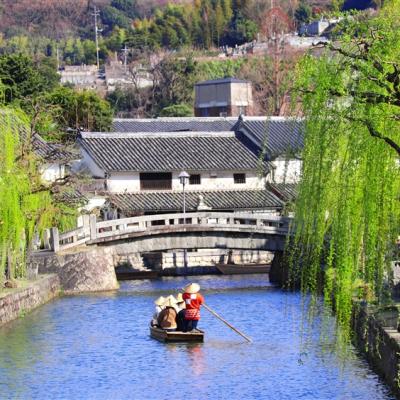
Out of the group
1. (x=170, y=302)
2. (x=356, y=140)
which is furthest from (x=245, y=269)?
(x=356, y=140)

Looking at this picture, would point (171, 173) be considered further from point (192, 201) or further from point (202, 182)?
point (192, 201)

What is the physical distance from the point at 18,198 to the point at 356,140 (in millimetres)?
16279

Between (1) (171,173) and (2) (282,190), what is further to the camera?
(1) (171,173)

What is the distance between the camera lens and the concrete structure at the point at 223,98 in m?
89.8

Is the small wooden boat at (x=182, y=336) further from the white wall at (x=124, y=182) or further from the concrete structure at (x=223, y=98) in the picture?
the concrete structure at (x=223, y=98)

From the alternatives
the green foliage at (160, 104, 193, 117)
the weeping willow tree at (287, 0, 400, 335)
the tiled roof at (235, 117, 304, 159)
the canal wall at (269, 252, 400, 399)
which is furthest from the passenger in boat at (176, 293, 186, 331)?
the green foliage at (160, 104, 193, 117)

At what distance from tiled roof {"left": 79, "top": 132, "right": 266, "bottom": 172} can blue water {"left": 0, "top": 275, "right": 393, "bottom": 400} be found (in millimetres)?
15127

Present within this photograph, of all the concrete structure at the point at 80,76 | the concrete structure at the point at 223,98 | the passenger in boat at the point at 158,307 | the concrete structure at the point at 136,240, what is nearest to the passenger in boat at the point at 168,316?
the passenger in boat at the point at 158,307

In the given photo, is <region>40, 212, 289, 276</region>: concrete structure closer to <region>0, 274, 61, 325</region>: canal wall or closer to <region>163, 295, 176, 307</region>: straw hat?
<region>0, 274, 61, 325</region>: canal wall

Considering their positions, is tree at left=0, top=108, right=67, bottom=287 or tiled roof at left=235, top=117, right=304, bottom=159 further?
tiled roof at left=235, top=117, right=304, bottom=159

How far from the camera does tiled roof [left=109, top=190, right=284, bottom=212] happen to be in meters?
51.2

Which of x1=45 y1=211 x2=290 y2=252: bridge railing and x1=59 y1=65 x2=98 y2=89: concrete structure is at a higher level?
x1=59 y1=65 x2=98 y2=89: concrete structure

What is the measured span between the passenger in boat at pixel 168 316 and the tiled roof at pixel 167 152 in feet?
70.4

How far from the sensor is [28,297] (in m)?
34.8
